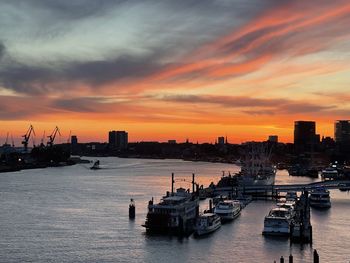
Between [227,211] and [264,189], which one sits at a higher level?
[264,189]

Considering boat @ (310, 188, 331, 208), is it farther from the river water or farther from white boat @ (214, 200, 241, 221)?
white boat @ (214, 200, 241, 221)

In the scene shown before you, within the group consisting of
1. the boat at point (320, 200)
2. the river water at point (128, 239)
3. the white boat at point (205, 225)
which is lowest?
the river water at point (128, 239)

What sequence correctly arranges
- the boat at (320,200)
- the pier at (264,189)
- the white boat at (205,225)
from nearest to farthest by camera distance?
the white boat at (205,225)
the boat at (320,200)
the pier at (264,189)

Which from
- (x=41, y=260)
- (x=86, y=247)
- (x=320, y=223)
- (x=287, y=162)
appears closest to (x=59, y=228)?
(x=86, y=247)

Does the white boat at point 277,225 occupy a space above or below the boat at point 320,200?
below

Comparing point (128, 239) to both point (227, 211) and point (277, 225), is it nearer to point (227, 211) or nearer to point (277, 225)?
point (277, 225)

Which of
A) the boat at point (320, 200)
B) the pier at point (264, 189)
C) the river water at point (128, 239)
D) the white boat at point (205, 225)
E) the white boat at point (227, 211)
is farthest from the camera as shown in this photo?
the pier at point (264, 189)

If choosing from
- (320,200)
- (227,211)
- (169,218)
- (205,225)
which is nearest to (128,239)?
(169,218)

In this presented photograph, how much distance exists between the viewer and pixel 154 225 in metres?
32.1

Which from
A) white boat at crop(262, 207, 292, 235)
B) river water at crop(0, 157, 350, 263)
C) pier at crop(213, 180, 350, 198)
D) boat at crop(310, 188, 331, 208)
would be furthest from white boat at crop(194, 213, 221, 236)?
pier at crop(213, 180, 350, 198)

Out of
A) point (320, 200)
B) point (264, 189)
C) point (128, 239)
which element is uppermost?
point (264, 189)

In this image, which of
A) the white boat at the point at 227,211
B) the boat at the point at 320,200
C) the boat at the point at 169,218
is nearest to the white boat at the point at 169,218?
the boat at the point at 169,218

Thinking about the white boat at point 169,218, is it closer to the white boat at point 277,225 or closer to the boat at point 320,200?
the white boat at point 277,225

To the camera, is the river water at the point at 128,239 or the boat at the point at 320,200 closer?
the river water at the point at 128,239
